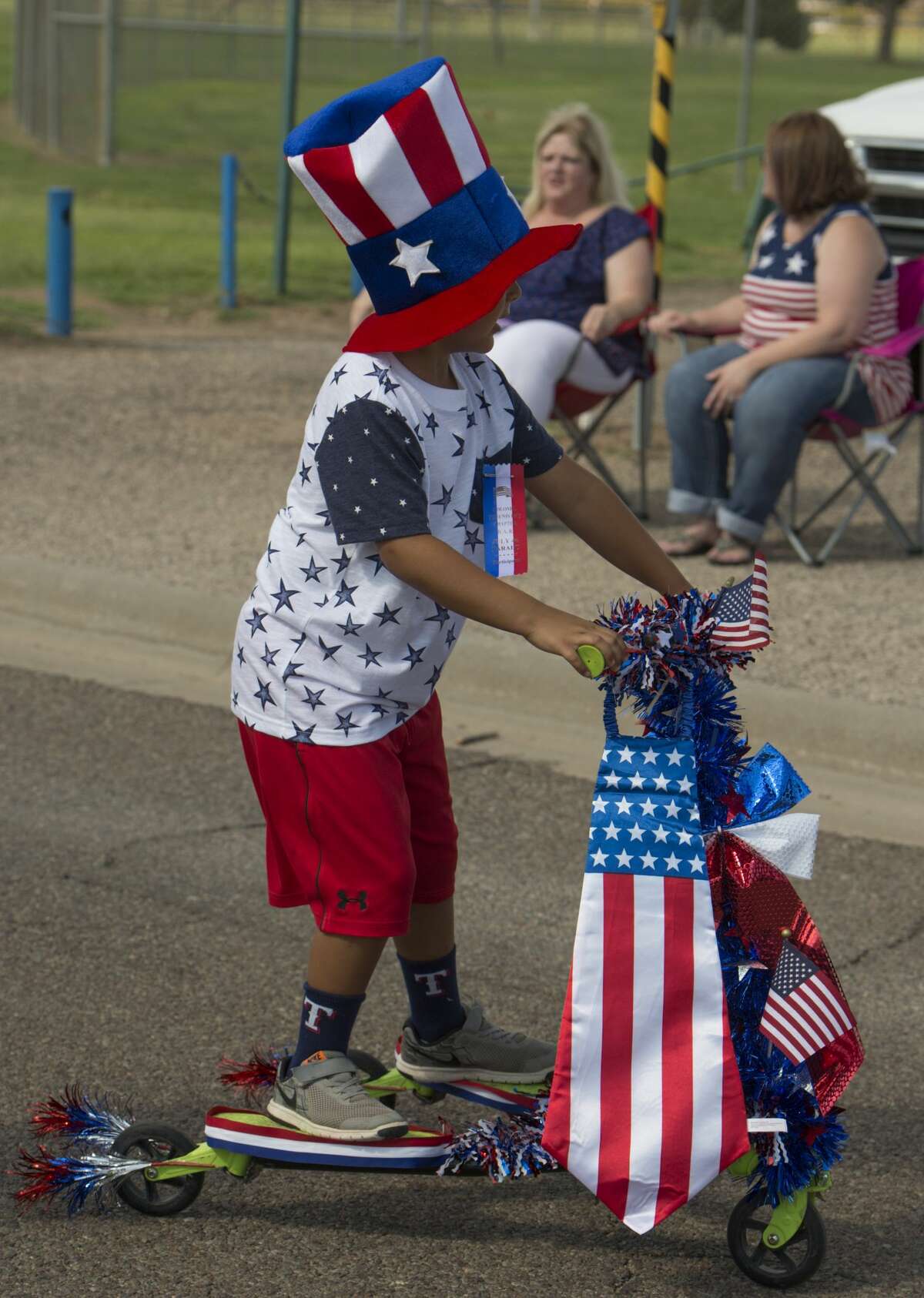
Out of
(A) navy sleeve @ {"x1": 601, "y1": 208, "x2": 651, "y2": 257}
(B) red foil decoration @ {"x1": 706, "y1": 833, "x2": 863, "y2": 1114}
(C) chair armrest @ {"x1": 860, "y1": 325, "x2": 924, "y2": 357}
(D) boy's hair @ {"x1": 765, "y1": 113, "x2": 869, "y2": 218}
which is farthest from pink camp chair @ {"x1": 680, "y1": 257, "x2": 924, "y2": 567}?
(B) red foil decoration @ {"x1": 706, "y1": 833, "x2": 863, "y2": 1114}

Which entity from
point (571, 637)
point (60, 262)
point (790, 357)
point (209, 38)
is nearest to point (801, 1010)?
point (571, 637)

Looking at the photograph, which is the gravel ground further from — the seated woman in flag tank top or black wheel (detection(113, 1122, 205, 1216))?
black wheel (detection(113, 1122, 205, 1216))

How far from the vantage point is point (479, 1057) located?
127 inches

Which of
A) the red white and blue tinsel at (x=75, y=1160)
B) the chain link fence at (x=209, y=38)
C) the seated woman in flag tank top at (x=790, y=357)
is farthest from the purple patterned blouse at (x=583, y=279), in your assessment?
the chain link fence at (x=209, y=38)

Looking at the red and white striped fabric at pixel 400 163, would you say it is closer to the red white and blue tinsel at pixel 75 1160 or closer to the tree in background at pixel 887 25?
the red white and blue tinsel at pixel 75 1160

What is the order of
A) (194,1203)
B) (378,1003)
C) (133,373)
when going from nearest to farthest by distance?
(194,1203), (378,1003), (133,373)

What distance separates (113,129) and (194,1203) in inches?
954

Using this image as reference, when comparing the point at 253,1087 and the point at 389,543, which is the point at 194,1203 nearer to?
the point at 253,1087

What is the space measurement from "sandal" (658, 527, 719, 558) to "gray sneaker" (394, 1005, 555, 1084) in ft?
13.4

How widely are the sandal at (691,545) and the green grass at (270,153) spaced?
8150mm

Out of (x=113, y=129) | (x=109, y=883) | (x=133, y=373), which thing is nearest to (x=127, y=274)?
(x=133, y=373)

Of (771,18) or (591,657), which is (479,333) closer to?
(591,657)

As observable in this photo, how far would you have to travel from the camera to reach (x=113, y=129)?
83.9ft

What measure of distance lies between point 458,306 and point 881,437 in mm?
4655
